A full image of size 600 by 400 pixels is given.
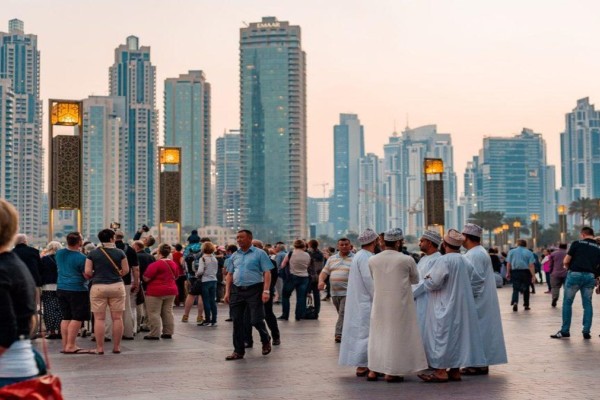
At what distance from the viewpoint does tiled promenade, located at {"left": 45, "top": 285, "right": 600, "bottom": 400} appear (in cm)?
934

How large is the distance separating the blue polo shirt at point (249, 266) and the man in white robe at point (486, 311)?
297 centimetres

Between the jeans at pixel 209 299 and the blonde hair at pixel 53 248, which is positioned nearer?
the blonde hair at pixel 53 248

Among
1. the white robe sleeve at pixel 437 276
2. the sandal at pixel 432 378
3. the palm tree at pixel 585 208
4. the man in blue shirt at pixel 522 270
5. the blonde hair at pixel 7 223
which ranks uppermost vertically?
the palm tree at pixel 585 208

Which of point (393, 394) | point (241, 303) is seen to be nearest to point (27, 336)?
point (393, 394)

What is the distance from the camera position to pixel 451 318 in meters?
10.3

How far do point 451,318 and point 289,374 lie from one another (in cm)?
203

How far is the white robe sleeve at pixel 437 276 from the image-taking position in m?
10.3

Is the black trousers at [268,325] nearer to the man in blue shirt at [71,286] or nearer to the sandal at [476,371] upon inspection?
the man in blue shirt at [71,286]

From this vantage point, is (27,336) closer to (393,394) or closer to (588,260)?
(393,394)

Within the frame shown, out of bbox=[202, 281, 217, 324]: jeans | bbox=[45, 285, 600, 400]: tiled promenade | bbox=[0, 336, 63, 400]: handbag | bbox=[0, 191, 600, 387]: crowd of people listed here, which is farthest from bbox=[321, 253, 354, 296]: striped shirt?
bbox=[0, 336, 63, 400]: handbag

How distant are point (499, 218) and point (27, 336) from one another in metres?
156

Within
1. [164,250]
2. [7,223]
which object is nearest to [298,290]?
[164,250]

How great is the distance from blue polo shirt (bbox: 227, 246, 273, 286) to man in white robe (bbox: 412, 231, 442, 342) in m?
2.78

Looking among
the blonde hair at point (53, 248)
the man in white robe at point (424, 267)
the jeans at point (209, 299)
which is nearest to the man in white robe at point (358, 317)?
the man in white robe at point (424, 267)
